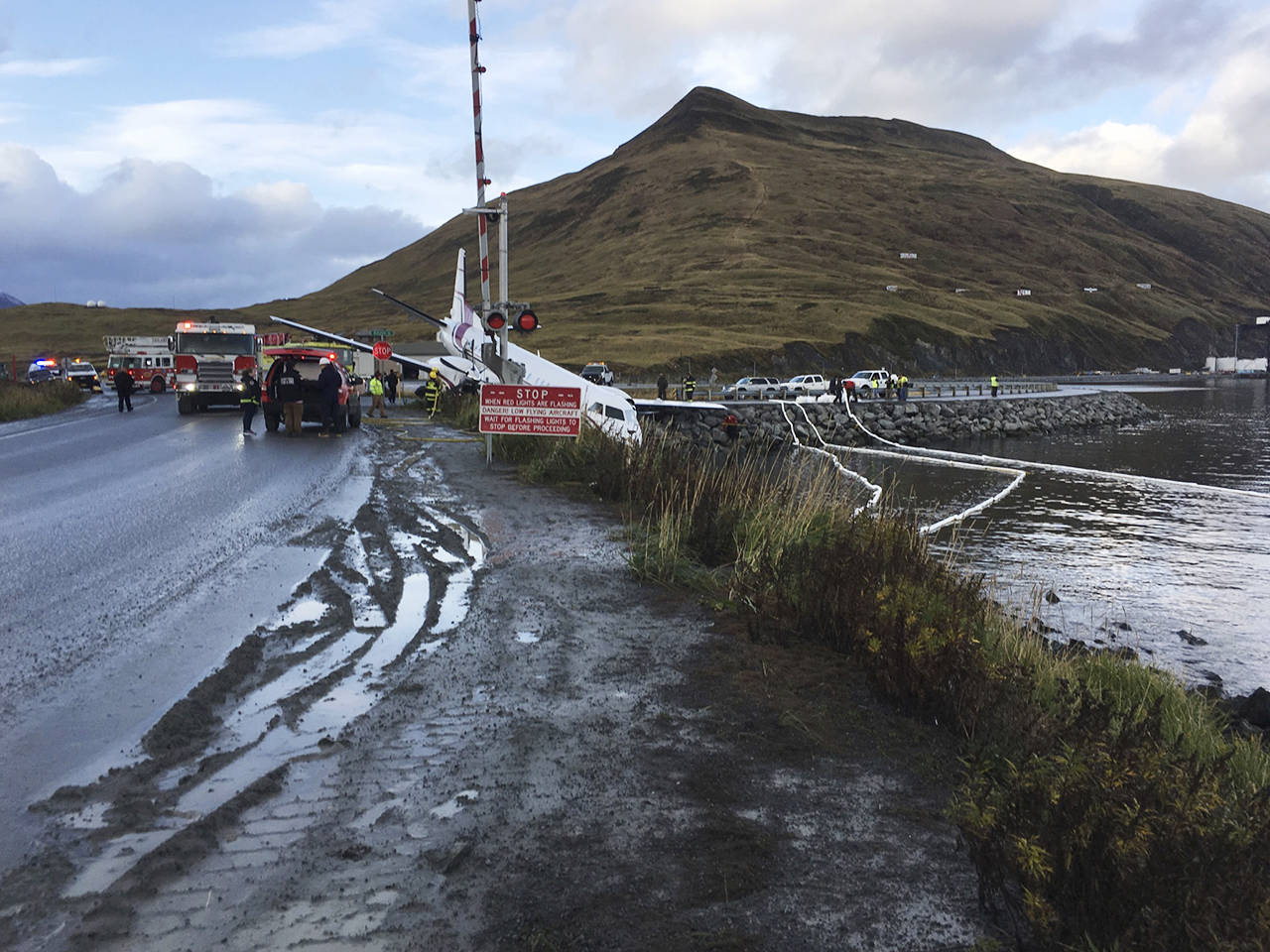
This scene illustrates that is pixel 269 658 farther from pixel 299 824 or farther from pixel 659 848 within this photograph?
pixel 659 848

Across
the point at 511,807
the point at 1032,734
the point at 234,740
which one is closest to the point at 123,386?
the point at 234,740

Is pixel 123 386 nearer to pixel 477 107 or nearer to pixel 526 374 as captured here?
pixel 526 374

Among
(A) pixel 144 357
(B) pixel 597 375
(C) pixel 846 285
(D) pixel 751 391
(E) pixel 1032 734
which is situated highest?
(C) pixel 846 285

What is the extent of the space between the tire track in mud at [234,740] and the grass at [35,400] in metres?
28.3

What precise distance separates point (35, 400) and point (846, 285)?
348ft

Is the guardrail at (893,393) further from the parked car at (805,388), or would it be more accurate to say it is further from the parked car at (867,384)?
the parked car at (805,388)

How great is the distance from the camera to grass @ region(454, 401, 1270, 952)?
10.9 ft

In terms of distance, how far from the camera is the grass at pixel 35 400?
3266cm

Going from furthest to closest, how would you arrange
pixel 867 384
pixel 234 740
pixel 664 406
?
pixel 867 384 → pixel 664 406 → pixel 234 740

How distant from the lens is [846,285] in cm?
12862

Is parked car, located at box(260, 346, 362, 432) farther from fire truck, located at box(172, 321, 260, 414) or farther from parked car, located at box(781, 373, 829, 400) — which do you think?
parked car, located at box(781, 373, 829, 400)

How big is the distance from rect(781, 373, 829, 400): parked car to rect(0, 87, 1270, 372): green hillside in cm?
2194

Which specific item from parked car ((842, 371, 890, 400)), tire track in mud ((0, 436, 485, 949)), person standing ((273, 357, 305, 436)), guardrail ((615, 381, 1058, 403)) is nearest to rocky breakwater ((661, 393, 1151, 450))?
parked car ((842, 371, 890, 400))

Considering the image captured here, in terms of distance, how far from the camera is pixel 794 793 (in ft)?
15.1
